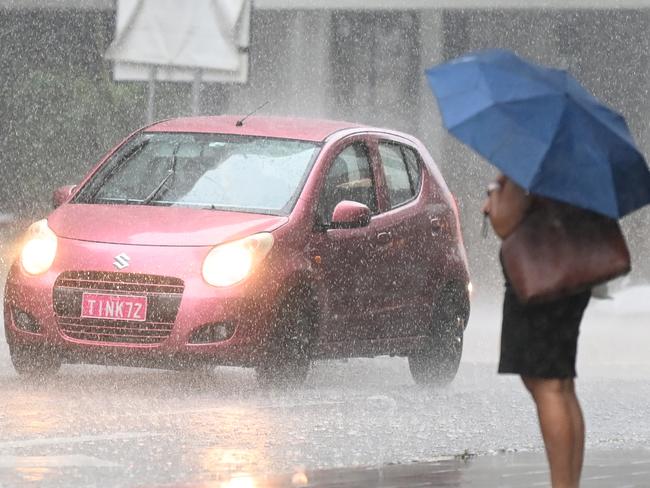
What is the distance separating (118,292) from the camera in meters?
11.1

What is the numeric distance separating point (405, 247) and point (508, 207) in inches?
218

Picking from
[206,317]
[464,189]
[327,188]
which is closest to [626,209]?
[206,317]

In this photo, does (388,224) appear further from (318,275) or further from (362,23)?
(362,23)

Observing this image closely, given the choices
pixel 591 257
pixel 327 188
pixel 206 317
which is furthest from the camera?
pixel 327 188

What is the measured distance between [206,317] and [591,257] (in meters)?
4.29

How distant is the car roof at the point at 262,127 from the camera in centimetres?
1253

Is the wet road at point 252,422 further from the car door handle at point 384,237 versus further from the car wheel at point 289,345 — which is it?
the car door handle at point 384,237

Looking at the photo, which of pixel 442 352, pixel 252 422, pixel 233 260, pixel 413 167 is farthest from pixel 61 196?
pixel 252 422

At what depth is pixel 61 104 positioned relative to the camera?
28.0m

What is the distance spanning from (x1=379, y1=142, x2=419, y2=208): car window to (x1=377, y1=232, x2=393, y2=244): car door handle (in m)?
0.34

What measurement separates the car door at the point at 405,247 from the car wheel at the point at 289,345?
96 cm

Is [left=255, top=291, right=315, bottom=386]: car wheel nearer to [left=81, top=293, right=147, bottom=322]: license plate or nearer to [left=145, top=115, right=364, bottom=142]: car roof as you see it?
[left=81, top=293, right=147, bottom=322]: license plate

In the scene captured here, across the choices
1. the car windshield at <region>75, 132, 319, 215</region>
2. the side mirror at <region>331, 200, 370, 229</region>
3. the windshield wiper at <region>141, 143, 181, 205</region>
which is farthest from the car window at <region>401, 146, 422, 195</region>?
the windshield wiper at <region>141, 143, 181, 205</region>

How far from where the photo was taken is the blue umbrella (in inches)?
275
